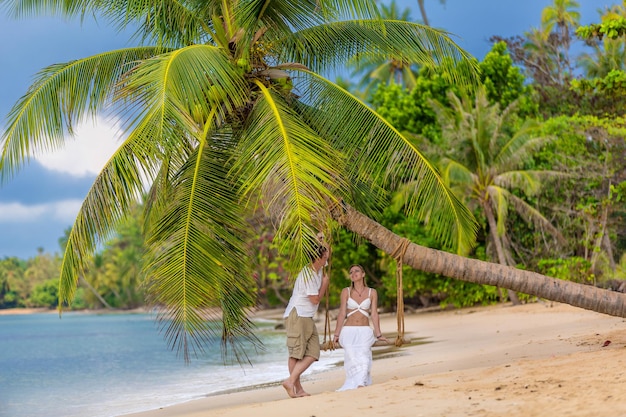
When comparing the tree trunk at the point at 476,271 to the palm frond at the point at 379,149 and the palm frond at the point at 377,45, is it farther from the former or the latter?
the palm frond at the point at 377,45

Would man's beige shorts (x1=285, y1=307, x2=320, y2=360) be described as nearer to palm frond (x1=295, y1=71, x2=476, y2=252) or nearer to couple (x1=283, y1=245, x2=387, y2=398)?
couple (x1=283, y1=245, x2=387, y2=398)

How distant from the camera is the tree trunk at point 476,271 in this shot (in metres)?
8.93

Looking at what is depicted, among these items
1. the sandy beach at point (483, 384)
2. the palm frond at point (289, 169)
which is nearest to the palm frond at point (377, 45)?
the palm frond at point (289, 169)

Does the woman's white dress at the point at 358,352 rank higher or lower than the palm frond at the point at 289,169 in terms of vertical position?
lower

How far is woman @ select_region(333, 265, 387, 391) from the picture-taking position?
8000 millimetres

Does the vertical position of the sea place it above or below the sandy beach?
below

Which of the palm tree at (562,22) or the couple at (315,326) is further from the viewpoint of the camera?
the palm tree at (562,22)

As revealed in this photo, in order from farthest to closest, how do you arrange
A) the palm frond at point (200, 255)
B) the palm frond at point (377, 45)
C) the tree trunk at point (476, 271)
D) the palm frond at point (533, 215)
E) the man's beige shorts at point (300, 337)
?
the palm frond at point (533, 215) < the palm frond at point (377, 45) < the tree trunk at point (476, 271) < the man's beige shorts at point (300, 337) < the palm frond at point (200, 255)

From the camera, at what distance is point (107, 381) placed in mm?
17938

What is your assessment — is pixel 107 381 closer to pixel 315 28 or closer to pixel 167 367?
pixel 167 367

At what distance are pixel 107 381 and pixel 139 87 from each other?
12.0 metres

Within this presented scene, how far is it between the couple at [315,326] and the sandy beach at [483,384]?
29cm

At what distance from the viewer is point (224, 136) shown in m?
9.30

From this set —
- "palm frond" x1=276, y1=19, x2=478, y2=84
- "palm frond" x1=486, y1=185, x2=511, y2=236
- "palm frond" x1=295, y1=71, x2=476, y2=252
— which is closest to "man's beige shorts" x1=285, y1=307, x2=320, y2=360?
"palm frond" x1=295, y1=71, x2=476, y2=252
